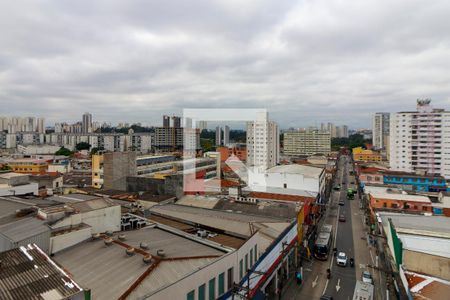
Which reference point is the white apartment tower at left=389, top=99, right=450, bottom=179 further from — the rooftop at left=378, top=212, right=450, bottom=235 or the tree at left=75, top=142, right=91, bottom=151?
the tree at left=75, top=142, right=91, bottom=151

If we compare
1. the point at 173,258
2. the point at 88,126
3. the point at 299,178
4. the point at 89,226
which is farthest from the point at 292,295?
the point at 88,126

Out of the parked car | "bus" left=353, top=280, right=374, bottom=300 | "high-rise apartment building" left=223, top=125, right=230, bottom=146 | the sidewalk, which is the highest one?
"high-rise apartment building" left=223, top=125, right=230, bottom=146

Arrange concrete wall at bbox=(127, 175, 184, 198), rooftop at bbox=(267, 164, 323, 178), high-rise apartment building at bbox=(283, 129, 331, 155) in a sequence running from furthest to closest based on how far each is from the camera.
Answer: high-rise apartment building at bbox=(283, 129, 331, 155) → rooftop at bbox=(267, 164, 323, 178) → concrete wall at bbox=(127, 175, 184, 198)

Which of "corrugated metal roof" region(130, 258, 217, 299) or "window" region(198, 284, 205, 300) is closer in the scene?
"corrugated metal roof" region(130, 258, 217, 299)

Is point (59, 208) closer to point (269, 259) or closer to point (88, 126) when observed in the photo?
point (269, 259)

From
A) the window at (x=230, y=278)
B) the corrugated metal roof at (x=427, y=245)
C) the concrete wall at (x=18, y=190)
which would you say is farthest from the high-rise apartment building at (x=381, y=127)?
the window at (x=230, y=278)

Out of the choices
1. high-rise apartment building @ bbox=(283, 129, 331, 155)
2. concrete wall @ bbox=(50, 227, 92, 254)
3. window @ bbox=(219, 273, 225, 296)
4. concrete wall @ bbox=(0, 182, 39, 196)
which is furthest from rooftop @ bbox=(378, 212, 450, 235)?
high-rise apartment building @ bbox=(283, 129, 331, 155)

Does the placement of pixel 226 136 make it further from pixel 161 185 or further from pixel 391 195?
pixel 391 195
